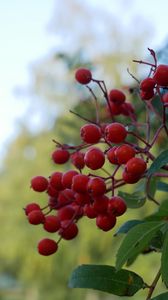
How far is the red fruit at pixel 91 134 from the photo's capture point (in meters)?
0.64

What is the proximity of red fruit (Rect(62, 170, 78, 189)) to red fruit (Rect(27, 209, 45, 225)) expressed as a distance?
0.20 feet

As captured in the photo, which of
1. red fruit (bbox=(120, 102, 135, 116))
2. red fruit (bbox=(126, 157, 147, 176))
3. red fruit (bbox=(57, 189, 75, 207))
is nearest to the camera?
red fruit (bbox=(126, 157, 147, 176))

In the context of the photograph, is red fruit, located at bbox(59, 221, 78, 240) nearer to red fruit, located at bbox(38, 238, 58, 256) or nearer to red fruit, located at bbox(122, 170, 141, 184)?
red fruit, located at bbox(38, 238, 58, 256)

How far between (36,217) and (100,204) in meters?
0.12

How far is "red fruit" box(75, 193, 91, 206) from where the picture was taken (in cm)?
64

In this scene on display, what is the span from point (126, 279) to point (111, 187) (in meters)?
0.12

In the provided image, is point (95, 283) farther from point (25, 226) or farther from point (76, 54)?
point (25, 226)

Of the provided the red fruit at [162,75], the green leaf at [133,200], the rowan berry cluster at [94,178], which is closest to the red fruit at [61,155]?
the rowan berry cluster at [94,178]

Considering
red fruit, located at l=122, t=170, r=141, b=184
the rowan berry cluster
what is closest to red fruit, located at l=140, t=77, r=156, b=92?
the rowan berry cluster

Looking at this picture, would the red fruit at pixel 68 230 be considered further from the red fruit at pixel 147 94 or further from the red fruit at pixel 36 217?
the red fruit at pixel 147 94

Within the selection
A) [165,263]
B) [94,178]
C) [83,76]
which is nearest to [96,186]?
[94,178]

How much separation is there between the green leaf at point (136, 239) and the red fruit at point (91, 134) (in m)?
0.12

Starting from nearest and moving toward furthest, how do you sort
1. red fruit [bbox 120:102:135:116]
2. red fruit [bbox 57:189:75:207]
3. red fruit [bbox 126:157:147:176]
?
red fruit [bbox 126:157:147:176] → red fruit [bbox 57:189:75:207] → red fruit [bbox 120:102:135:116]

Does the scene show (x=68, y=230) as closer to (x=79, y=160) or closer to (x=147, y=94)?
(x=79, y=160)
